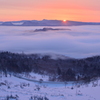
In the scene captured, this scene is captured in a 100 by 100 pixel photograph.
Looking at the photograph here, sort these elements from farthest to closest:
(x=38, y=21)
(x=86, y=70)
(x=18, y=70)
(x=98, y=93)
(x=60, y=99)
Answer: (x=38, y=21), (x=86, y=70), (x=18, y=70), (x=98, y=93), (x=60, y=99)

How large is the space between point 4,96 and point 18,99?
2.34ft

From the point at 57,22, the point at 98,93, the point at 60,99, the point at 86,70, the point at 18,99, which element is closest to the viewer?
the point at 18,99

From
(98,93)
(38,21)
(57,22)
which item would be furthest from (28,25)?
(98,93)

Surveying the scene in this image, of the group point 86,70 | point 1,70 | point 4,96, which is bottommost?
point 86,70

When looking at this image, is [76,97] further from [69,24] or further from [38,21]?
[38,21]

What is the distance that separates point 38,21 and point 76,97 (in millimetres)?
171821

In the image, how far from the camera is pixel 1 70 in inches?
672

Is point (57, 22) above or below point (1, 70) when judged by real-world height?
above

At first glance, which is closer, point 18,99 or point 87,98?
point 18,99

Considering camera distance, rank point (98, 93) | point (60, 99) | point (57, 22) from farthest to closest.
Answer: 1. point (57, 22)
2. point (98, 93)
3. point (60, 99)

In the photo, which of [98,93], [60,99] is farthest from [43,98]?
[98,93]

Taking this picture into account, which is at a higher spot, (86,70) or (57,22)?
(57,22)

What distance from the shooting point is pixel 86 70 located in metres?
23.1

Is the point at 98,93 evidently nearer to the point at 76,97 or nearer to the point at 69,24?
the point at 76,97
